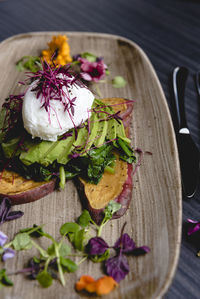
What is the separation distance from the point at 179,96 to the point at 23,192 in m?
1.90

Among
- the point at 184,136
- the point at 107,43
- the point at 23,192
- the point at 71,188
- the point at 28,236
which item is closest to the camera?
the point at 28,236

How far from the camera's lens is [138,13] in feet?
16.5

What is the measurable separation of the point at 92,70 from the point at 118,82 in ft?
0.92

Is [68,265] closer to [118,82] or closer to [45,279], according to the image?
[45,279]

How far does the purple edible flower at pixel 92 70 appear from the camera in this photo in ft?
11.5

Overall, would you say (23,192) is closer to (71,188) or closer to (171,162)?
(71,188)

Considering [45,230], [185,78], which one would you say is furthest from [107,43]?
[45,230]

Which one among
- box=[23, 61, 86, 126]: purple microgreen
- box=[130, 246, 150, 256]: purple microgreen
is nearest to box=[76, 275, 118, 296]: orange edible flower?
box=[130, 246, 150, 256]: purple microgreen

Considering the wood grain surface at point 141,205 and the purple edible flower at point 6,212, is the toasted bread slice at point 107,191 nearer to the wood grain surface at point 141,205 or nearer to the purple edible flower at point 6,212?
the wood grain surface at point 141,205

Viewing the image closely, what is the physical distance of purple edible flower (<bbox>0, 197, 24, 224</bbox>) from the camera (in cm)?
248

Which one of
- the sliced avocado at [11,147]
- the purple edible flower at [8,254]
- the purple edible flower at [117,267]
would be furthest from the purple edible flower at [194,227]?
the sliced avocado at [11,147]

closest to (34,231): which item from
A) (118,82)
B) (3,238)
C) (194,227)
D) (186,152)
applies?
(3,238)

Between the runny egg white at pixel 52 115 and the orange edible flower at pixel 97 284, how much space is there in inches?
37.8

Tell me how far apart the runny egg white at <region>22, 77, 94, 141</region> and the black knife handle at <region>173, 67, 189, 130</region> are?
1.12m
